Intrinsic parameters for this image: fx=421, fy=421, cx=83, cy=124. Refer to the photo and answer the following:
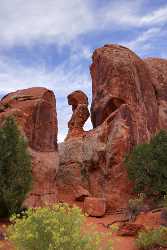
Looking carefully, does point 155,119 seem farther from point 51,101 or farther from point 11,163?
point 11,163

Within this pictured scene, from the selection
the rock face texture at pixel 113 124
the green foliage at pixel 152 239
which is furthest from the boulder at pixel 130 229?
the rock face texture at pixel 113 124

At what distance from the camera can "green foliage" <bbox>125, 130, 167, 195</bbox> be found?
23844mm

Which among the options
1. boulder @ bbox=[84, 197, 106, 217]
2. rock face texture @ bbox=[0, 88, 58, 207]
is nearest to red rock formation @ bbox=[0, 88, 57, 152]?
rock face texture @ bbox=[0, 88, 58, 207]

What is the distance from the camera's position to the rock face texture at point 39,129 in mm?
23266

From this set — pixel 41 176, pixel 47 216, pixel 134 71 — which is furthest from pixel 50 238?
pixel 134 71

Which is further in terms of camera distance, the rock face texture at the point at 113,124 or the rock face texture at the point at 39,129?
the rock face texture at the point at 113,124

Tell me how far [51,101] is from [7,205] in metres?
10.5

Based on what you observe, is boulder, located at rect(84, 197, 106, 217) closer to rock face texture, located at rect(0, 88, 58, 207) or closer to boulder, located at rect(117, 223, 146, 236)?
rock face texture, located at rect(0, 88, 58, 207)

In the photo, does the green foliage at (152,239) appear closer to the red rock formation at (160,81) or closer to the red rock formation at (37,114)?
the red rock formation at (37,114)

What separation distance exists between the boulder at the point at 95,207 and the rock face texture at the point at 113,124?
A: 7.14ft

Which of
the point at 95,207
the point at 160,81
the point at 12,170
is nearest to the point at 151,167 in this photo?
the point at 95,207

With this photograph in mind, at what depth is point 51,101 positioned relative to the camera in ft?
88.0

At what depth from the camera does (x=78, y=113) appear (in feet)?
111

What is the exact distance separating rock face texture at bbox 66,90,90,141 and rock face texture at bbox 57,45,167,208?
0.79 metres
